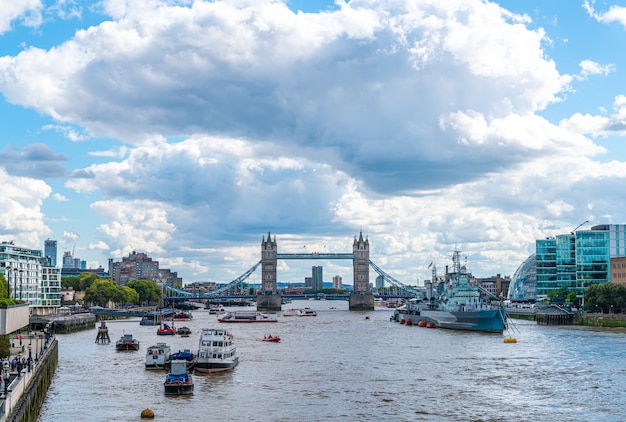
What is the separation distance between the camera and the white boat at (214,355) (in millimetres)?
68938

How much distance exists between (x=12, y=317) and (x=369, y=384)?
4569 cm

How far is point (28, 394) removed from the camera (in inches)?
1694

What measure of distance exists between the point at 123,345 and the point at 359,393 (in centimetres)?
4118

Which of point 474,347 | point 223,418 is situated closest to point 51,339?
point 223,418

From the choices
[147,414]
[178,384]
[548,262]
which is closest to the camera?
[147,414]

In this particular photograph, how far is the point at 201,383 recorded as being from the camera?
208 feet

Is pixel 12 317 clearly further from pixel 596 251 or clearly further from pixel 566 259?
pixel 566 259

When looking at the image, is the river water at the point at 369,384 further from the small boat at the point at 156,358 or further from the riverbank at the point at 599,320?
the riverbank at the point at 599,320

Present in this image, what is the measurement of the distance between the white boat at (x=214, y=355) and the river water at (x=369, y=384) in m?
1.31

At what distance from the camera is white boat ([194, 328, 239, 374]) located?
6894 centimetres

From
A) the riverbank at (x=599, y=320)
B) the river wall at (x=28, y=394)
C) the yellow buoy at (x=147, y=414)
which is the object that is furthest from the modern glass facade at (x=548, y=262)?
the yellow buoy at (x=147, y=414)

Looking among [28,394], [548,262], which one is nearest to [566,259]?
[548,262]

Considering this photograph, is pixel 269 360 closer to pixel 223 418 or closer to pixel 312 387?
pixel 312 387

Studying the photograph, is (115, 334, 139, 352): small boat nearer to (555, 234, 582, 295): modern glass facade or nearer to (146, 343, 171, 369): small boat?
(146, 343, 171, 369): small boat
